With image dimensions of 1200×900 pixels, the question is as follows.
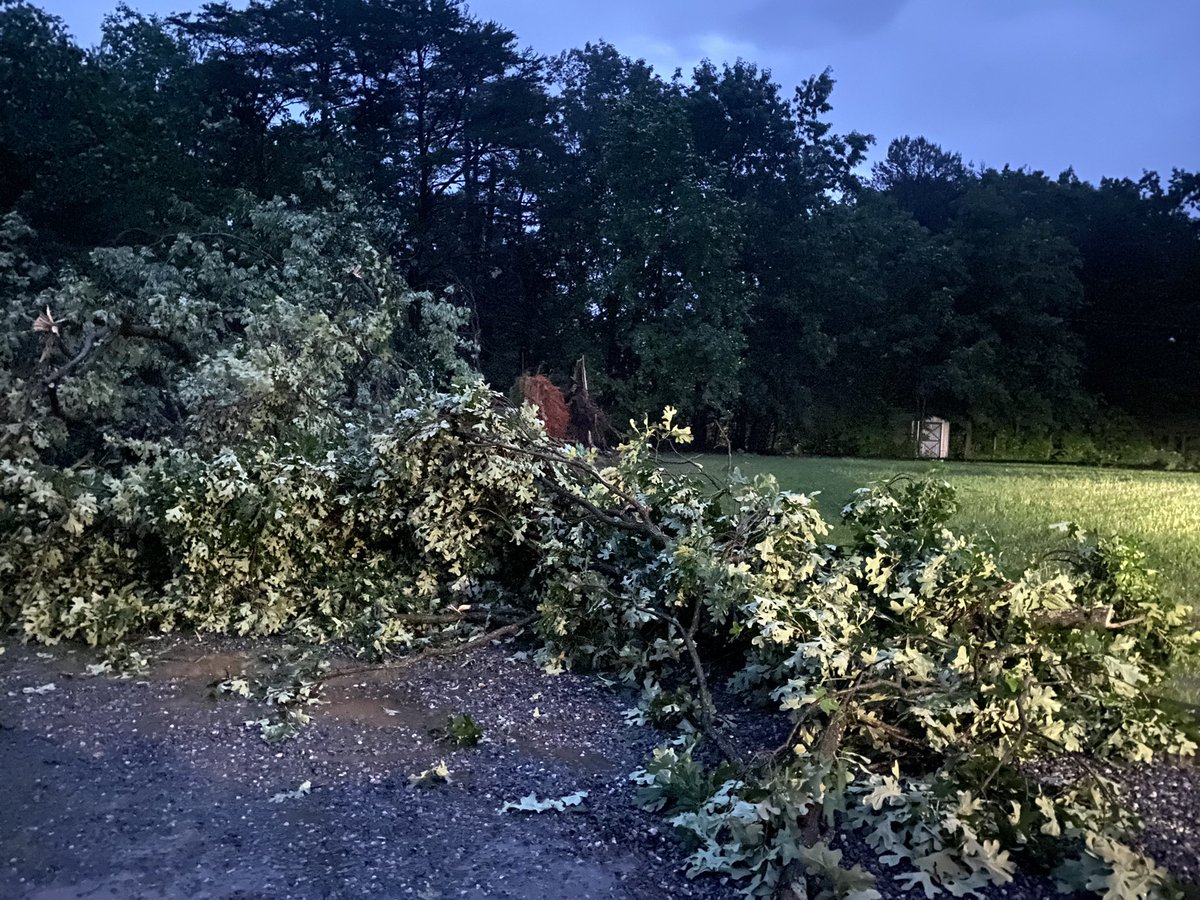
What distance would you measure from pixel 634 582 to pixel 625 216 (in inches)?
496

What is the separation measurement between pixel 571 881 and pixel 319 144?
15.1 m

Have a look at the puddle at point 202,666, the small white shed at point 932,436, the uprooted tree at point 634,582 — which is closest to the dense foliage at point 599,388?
the uprooted tree at point 634,582

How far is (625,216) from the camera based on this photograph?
16.7 meters

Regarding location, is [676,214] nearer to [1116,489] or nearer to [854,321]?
[854,321]

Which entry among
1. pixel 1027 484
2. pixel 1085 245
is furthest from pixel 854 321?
pixel 1027 484

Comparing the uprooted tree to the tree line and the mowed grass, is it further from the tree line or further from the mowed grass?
the tree line

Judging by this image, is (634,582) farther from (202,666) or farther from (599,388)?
(599,388)

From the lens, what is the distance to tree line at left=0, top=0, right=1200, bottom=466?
14797 mm

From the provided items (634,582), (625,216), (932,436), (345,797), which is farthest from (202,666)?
(625,216)

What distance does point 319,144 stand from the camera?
1577 centimetres

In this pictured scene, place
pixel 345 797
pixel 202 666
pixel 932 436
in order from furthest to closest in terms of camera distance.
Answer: pixel 932 436 < pixel 202 666 < pixel 345 797

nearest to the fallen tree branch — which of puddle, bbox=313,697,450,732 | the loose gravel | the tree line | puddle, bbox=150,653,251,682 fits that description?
the loose gravel

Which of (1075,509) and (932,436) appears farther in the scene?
(932,436)

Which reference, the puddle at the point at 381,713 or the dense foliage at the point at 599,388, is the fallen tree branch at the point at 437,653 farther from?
the puddle at the point at 381,713
